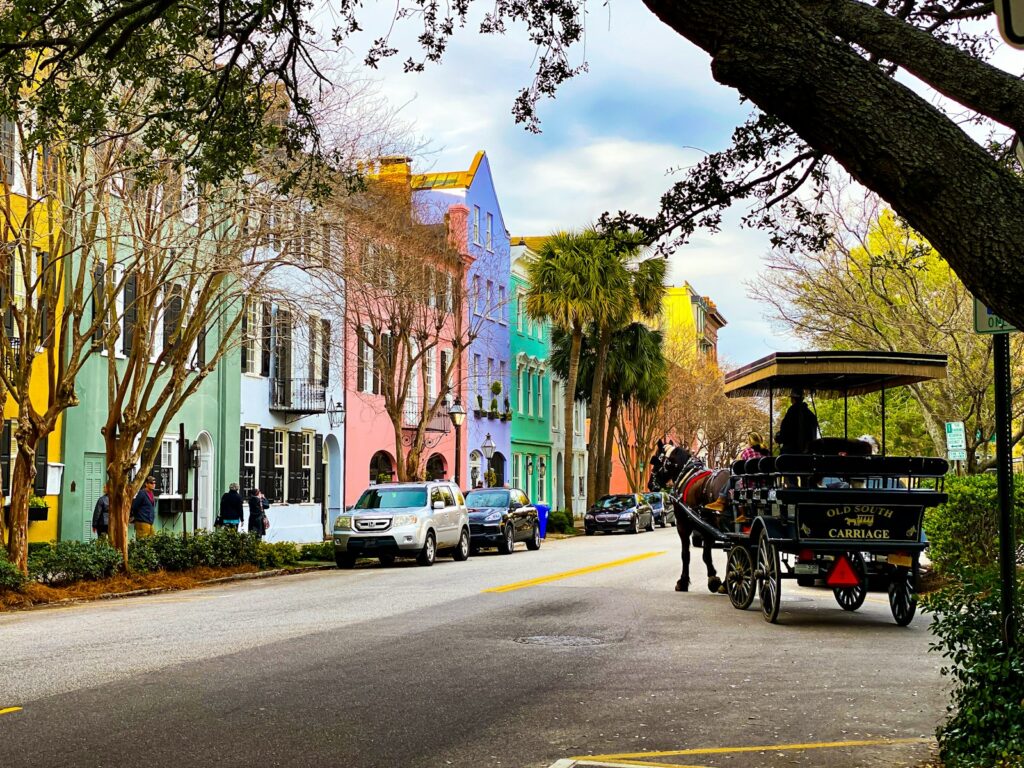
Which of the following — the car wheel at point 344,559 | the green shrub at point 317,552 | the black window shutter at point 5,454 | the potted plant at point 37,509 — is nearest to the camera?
the black window shutter at point 5,454

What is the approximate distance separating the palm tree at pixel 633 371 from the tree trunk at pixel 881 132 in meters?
51.0

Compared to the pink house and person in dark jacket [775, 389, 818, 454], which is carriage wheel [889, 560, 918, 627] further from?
the pink house

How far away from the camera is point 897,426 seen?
53281 mm

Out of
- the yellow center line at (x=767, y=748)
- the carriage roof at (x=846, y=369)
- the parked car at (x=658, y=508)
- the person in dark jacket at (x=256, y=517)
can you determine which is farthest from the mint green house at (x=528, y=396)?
the yellow center line at (x=767, y=748)

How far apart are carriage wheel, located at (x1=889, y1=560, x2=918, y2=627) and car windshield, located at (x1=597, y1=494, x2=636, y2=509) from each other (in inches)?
1449

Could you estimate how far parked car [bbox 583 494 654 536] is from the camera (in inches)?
1994

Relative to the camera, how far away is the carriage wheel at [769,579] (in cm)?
1421

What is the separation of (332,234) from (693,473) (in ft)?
28.8

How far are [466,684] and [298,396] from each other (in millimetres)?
28664

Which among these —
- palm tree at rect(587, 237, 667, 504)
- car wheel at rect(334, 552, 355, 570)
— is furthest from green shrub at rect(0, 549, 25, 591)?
palm tree at rect(587, 237, 667, 504)

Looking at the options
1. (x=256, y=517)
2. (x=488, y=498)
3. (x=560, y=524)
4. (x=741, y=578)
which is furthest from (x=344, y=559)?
(x=560, y=524)

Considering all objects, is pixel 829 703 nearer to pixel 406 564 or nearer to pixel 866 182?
pixel 866 182

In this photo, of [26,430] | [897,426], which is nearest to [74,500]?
[26,430]

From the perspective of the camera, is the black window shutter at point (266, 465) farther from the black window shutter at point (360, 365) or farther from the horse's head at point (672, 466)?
the horse's head at point (672, 466)
